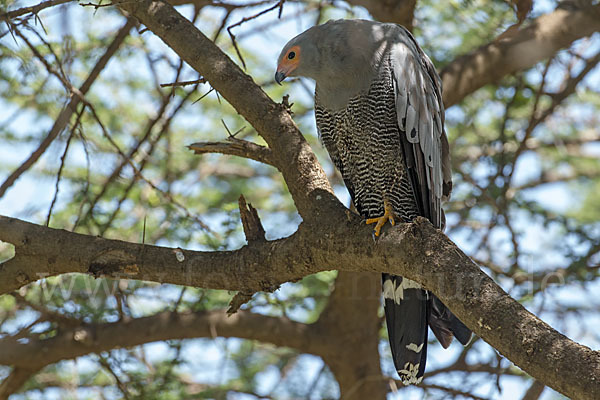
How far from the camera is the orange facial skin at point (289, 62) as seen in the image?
3715mm

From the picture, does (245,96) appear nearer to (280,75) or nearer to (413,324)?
(280,75)

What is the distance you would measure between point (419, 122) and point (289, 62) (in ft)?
2.75

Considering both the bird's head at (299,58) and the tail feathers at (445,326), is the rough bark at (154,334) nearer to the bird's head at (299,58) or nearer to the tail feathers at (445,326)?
the tail feathers at (445,326)

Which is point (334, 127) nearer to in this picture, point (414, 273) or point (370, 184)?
point (370, 184)

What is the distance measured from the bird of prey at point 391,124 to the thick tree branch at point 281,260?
0.59 m

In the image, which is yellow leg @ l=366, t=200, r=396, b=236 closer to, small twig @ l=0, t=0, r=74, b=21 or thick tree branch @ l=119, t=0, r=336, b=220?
thick tree branch @ l=119, t=0, r=336, b=220

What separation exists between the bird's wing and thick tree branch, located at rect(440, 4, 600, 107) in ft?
3.39

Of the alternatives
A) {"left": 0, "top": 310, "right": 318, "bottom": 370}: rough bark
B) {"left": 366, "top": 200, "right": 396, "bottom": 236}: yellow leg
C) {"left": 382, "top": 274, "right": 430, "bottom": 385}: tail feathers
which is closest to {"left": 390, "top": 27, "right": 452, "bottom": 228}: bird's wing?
A: {"left": 366, "top": 200, "right": 396, "bottom": 236}: yellow leg

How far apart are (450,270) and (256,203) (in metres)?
4.69

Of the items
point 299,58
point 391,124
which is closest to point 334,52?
point 299,58

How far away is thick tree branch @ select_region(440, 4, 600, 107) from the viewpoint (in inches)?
187

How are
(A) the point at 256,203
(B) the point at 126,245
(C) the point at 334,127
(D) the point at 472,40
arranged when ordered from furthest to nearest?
(A) the point at 256,203, (D) the point at 472,40, (C) the point at 334,127, (B) the point at 126,245

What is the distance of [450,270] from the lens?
7.98 ft

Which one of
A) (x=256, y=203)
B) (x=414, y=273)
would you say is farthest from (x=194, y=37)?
(x=256, y=203)
